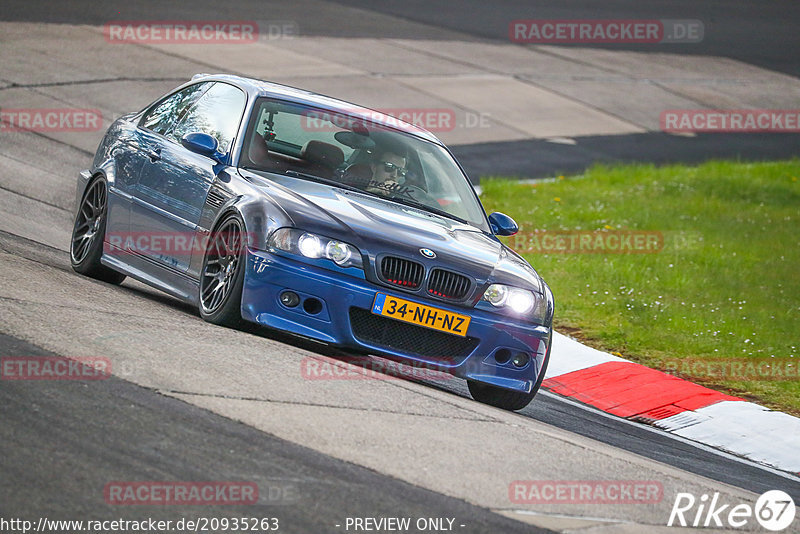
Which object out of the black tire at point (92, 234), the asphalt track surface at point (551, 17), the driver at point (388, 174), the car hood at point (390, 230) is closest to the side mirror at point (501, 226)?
the car hood at point (390, 230)

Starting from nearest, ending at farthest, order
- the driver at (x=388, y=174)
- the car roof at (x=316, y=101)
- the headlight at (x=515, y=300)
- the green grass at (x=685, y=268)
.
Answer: the headlight at (x=515, y=300) → the driver at (x=388, y=174) → the car roof at (x=316, y=101) → the green grass at (x=685, y=268)

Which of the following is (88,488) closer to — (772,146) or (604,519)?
(604,519)

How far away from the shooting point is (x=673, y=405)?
32.3 feet

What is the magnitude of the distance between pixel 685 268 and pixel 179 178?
7621 mm

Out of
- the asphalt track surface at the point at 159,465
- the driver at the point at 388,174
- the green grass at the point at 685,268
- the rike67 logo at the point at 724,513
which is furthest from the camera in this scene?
the green grass at the point at 685,268

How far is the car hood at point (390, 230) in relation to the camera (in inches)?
292

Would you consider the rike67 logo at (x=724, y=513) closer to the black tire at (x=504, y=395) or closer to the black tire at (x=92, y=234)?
the black tire at (x=504, y=395)

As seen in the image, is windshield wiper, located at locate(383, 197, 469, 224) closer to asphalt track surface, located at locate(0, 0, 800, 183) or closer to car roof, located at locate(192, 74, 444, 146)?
car roof, located at locate(192, 74, 444, 146)

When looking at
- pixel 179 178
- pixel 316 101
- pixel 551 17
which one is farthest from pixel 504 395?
pixel 551 17

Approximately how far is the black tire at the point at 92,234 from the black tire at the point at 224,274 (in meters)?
1.64

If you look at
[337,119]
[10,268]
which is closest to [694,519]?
[337,119]

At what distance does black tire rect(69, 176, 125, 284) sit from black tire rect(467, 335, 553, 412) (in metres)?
2.87

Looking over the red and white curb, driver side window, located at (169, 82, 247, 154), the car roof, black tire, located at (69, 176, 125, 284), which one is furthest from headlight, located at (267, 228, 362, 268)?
the red and white curb

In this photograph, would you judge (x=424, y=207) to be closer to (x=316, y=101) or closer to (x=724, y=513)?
(x=316, y=101)
